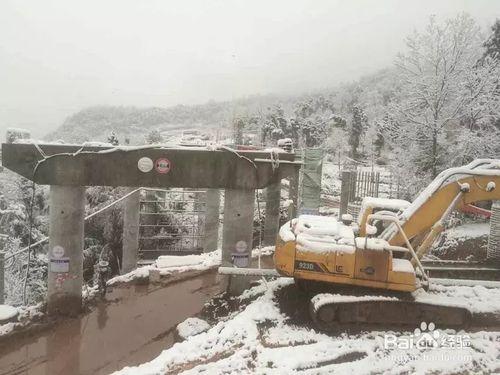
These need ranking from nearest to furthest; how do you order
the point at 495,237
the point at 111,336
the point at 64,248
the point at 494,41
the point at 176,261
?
the point at 111,336 → the point at 64,248 → the point at 495,237 → the point at 176,261 → the point at 494,41

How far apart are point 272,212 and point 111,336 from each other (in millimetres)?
8174

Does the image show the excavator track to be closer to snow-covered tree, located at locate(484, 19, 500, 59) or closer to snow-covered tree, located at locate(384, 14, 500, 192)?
snow-covered tree, located at locate(384, 14, 500, 192)

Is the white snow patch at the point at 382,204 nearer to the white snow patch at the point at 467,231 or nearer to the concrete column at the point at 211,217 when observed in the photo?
the concrete column at the point at 211,217

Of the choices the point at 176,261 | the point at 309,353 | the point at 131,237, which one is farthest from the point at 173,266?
the point at 309,353

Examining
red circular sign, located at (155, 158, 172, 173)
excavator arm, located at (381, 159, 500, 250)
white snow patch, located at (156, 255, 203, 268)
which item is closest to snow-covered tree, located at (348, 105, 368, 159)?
white snow patch, located at (156, 255, 203, 268)

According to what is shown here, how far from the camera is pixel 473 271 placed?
10.1m

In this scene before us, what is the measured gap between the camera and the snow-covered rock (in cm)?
845

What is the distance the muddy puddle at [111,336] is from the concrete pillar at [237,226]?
1656 millimetres

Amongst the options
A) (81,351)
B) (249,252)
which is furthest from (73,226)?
(249,252)

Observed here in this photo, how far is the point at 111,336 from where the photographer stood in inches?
346

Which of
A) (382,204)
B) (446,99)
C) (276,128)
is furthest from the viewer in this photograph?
(276,128)

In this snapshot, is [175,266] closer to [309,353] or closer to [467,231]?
[309,353]

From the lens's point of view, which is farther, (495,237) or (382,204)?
(495,237)

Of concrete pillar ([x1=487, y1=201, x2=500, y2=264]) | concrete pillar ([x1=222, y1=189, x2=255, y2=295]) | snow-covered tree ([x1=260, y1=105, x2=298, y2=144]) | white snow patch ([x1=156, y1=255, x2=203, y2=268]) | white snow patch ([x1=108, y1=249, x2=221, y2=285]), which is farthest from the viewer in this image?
snow-covered tree ([x1=260, y1=105, x2=298, y2=144])
